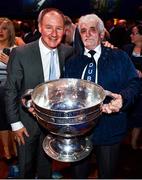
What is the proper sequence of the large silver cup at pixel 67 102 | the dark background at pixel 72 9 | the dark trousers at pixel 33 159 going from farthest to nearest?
the dark background at pixel 72 9 → the dark trousers at pixel 33 159 → the large silver cup at pixel 67 102

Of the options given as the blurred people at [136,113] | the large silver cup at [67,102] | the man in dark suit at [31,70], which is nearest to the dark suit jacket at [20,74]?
the man in dark suit at [31,70]

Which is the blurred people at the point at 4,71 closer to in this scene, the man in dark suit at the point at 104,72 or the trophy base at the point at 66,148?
the man in dark suit at the point at 104,72

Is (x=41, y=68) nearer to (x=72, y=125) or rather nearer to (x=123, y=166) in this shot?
(x=72, y=125)

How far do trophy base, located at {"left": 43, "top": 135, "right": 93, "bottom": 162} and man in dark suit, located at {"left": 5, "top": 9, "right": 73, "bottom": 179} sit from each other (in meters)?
0.30

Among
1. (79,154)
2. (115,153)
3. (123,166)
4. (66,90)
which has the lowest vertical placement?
(123,166)

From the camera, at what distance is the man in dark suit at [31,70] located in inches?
61.0

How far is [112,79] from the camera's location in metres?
1.56

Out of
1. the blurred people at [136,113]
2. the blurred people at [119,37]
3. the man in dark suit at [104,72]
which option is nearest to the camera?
the man in dark suit at [104,72]

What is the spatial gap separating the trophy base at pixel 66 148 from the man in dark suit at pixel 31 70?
0.30 meters

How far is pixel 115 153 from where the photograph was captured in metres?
1.70

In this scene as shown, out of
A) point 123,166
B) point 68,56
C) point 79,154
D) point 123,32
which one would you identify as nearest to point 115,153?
point 79,154

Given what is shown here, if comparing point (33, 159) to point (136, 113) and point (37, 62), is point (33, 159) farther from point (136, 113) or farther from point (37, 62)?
point (136, 113)

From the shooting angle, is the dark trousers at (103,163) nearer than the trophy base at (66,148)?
No

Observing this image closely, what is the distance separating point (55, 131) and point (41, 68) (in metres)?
0.53
